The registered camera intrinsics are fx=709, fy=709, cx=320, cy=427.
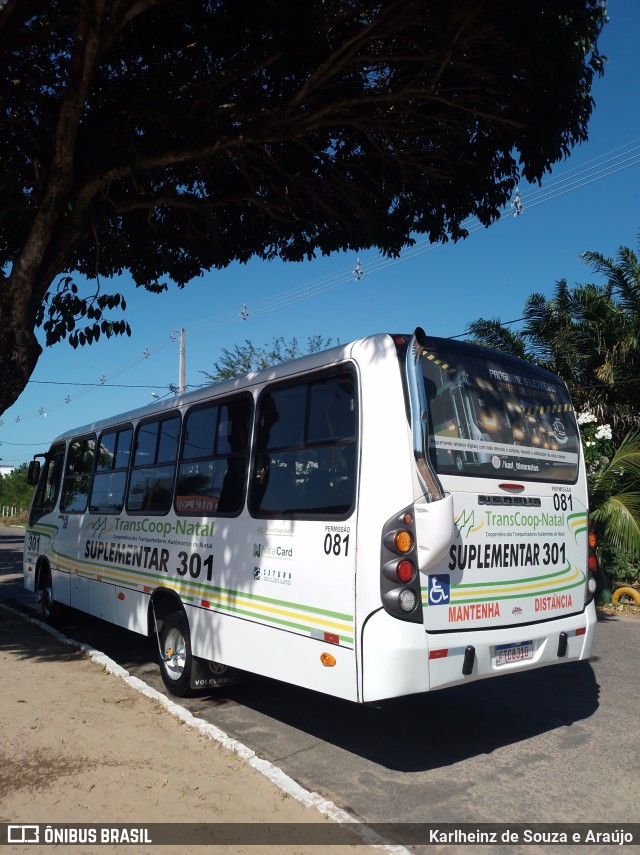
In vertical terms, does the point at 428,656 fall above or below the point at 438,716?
above

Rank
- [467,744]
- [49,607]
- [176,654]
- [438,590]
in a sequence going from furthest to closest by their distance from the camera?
[49,607] → [176,654] → [467,744] → [438,590]

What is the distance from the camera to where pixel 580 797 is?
14.1ft

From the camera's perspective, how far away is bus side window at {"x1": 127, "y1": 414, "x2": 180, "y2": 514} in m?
6.92

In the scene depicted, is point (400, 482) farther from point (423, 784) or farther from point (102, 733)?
point (102, 733)

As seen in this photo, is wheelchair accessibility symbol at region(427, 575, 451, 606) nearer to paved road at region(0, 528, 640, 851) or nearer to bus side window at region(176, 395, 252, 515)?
paved road at region(0, 528, 640, 851)

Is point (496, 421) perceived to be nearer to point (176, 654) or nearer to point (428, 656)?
point (428, 656)

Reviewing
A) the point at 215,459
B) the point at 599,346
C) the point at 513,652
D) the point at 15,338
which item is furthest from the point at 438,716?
the point at 599,346

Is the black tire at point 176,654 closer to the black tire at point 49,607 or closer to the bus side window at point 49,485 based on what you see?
the black tire at point 49,607

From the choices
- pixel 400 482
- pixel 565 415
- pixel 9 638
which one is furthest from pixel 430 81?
pixel 9 638

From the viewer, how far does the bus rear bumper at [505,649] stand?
14.2 ft

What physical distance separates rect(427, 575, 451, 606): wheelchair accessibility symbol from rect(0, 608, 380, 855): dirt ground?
1.36m

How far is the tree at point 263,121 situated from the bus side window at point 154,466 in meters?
1.38

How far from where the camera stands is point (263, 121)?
8305 mm

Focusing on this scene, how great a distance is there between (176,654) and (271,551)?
2082mm
